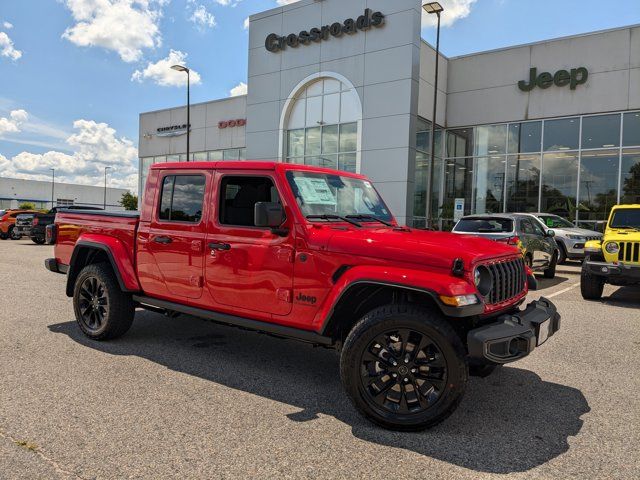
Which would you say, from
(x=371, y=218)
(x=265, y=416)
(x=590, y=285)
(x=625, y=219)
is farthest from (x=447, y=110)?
(x=265, y=416)

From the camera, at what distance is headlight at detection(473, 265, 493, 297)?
341cm

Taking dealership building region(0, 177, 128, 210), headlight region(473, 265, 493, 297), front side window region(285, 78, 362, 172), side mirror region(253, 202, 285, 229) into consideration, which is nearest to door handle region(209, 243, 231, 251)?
side mirror region(253, 202, 285, 229)

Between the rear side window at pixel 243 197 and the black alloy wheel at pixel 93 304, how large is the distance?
1848mm

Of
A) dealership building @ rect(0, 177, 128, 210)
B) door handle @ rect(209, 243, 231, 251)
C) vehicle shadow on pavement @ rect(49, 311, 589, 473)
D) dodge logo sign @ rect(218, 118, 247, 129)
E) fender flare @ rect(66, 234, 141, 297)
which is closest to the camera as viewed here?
vehicle shadow on pavement @ rect(49, 311, 589, 473)

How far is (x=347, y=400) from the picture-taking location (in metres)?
3.86

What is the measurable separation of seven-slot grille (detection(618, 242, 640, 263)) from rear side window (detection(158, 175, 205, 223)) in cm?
734

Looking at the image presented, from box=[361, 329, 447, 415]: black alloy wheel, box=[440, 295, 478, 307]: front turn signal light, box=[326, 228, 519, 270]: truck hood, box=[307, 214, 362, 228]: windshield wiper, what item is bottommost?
box=[361, 329, 447, 415]: black alloy wheel

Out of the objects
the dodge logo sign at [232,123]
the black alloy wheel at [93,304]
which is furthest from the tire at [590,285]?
the dodge logo sign at [232,123]

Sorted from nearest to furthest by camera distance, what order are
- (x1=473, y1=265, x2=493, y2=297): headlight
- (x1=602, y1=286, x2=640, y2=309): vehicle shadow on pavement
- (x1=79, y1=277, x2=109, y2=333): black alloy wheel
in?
1. (x1=473, y1=265, x2=493, y2=297): headlight
2. (x1=79, y1=277, x2=109, y2=333): black alloy wheel
3. (x1=602, y1=286, x2=640, y2=309): vehicle shadow on pavement

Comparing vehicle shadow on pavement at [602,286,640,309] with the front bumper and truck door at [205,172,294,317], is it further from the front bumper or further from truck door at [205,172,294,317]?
truck door at [205,172,294,317]

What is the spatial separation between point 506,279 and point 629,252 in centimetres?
601

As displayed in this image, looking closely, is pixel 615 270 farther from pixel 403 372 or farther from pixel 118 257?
pixel 118 257

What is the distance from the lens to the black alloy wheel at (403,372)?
3262 mm

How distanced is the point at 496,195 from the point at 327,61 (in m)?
10.1
